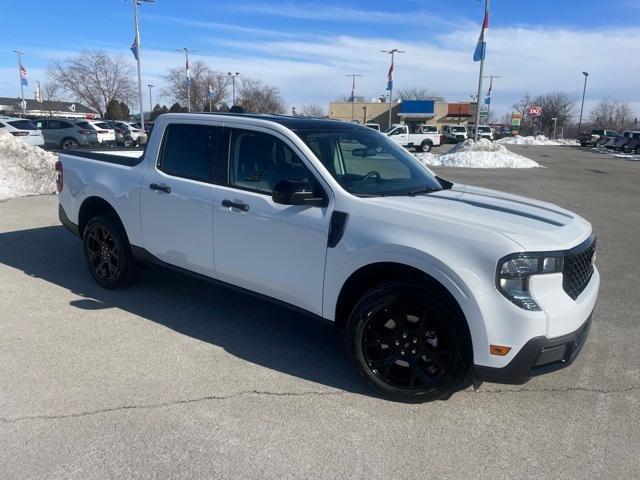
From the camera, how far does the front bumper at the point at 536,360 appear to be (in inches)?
116

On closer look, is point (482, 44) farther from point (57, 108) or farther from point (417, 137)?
point (57, 108)

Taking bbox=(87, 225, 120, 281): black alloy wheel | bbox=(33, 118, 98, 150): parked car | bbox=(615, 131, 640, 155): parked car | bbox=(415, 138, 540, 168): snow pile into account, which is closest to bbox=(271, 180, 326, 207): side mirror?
bbox=(87, 225, 120, 281): black alloy wheel

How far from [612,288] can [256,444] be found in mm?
4705

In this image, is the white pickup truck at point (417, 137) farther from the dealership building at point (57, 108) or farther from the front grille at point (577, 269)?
the dealership building at point (57, 108)

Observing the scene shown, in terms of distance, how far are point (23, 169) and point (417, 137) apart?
29680mm

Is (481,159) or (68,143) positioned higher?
(68,143)

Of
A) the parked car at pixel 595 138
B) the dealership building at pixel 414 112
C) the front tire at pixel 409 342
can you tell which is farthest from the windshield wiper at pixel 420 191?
the dealership building at pixel 414 112

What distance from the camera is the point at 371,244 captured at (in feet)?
10.9

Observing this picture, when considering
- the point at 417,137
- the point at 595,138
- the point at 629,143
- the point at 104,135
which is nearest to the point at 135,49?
the point at 104,135

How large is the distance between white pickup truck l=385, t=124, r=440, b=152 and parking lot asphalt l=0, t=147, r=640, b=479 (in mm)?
32221

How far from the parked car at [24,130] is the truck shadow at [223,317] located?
16.5 metres

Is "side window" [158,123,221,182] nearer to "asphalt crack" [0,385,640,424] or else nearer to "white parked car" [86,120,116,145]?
"asphalt crack" [0,385,640,424]

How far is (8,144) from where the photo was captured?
1146 centimetres

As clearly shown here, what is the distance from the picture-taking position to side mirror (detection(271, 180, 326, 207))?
11.5 feet
